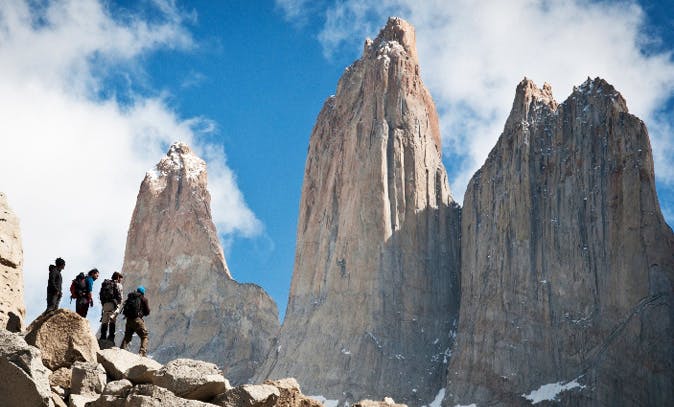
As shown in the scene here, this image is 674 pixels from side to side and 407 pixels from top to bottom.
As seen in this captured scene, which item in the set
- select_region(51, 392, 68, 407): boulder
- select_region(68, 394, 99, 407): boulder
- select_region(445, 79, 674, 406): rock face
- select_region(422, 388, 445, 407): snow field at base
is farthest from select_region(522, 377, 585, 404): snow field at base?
select_region(51, 392, 68, 407): boulder

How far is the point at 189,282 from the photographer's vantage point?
11012 centimetres

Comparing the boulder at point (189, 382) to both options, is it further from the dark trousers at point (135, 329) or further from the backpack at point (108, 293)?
the backpack at point (108, 293)

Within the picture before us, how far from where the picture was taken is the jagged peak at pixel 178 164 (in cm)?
11669

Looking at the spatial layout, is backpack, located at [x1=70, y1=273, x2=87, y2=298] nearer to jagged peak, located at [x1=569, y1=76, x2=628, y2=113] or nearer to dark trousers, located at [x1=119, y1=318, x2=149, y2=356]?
dark trousers, located at [x1=119, y1=318, x2=149, y2=356]

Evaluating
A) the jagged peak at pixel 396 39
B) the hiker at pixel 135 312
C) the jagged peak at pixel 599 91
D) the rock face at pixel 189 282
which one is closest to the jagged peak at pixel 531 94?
the jagged peak at pixel 599 91

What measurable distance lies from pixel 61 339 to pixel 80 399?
103 inches

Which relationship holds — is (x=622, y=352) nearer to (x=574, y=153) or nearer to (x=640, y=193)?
(x=640, y=193)

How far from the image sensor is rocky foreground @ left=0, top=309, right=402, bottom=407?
19.3 meters

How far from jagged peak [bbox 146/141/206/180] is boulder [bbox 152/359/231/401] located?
314ft

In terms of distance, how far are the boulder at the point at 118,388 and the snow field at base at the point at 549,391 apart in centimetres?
5903

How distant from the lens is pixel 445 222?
97.0m

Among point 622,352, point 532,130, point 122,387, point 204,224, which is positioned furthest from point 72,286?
→ point 204,224

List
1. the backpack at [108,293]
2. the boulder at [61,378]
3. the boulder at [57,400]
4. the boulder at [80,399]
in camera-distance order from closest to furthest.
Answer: the boulder at [57,400] < the boulder at [80,399] < the boulder at [61,378] < the backpack at [108,293]

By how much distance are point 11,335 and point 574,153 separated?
231 feet
